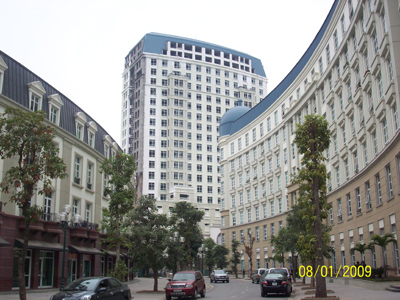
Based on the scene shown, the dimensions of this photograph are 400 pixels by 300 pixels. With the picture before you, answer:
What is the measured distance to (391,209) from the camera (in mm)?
27391

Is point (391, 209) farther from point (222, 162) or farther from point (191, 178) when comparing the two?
point (191, 178)

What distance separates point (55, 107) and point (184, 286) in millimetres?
17601

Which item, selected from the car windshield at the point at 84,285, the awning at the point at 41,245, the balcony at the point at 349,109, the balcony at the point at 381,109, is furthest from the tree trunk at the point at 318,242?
the awning at the point at 41,245

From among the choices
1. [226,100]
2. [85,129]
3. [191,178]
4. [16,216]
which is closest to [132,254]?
[16,216]

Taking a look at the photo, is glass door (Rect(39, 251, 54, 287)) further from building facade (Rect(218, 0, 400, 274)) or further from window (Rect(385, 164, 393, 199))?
window (Rect(385, 164, 393, 199))

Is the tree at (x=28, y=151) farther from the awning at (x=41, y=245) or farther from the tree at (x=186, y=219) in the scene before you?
the tree at (x=186, y=219)

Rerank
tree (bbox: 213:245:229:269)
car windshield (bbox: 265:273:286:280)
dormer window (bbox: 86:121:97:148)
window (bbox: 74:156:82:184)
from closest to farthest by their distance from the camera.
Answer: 1. car windshield (bbox: 265:273:286:280)
2. window (bbox: 74:156:82:184)
3. dormer window (bbox: 86:121:97:148)
4. tree (bbox: 213:245:229:269)

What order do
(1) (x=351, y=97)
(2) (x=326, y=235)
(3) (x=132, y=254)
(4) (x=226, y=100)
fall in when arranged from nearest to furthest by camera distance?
(2) (x=326, y=235), (3) (x=132, y=254), (1) (x=351, y=97), (4) (x=226, y=100)

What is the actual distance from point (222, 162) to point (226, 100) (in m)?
42.2

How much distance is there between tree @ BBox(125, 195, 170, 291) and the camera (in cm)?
3102

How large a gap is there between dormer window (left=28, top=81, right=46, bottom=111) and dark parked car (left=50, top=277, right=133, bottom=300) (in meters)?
16.5

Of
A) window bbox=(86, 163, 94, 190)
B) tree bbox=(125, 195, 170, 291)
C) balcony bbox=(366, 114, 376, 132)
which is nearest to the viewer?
balcony bbox=(366, 114, 376, 132)

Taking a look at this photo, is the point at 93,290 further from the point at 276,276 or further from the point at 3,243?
the point at 276,276

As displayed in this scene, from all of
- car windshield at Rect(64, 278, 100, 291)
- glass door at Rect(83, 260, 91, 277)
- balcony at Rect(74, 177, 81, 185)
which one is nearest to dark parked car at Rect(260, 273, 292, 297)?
car windshield at Rect(64, 278, 100, 291)
